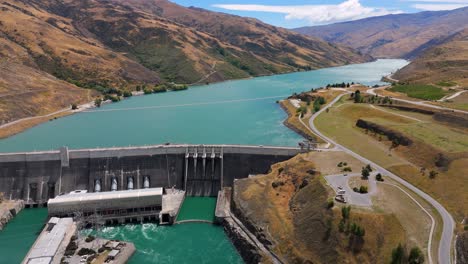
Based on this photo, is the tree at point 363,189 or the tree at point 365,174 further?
the tree at point 365,174

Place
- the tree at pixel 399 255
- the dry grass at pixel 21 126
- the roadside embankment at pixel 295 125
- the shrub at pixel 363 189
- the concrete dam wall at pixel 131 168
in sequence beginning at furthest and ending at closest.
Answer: the dry grass at pixel 21 126 < the roadside embankment at pixel 295 125 < the concrete dam wall at pixel 131 168 < the shrub at pixel 363 189 < the tree at pixel 399 255

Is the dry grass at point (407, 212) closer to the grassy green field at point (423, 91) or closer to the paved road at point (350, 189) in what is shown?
the paved road at point (350, 189)

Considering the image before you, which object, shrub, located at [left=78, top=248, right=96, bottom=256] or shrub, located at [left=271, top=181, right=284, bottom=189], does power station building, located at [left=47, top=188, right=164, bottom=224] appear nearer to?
shrub, located at [left=78, top=248, right=96, bottom=256]

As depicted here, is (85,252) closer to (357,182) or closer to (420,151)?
(357,182)

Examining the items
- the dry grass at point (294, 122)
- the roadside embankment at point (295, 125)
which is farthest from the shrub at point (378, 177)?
the roadside embankment at point (295, 125)

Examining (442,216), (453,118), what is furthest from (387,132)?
(442,216)
